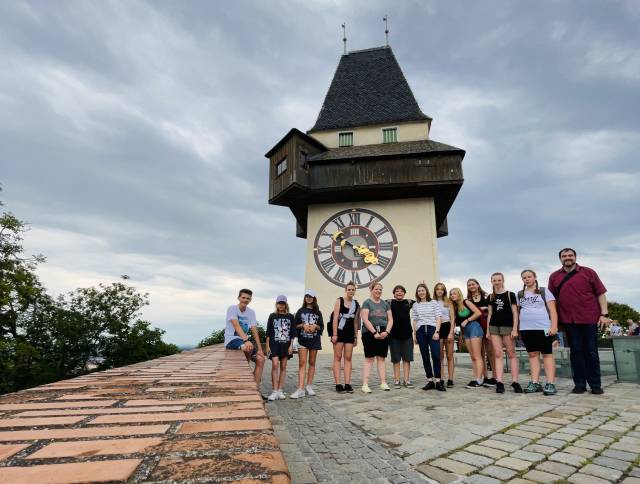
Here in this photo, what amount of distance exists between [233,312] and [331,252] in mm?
10774

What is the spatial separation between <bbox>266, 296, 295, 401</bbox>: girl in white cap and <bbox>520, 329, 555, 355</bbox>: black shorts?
10.8ft

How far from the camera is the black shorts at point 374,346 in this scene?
5836 mm

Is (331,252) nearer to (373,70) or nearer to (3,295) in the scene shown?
(373,70)

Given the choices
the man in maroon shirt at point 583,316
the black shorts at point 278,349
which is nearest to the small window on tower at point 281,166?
the black shorts at point 278,349

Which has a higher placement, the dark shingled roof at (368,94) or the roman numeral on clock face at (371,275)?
the dark shingled roof at (368,94)

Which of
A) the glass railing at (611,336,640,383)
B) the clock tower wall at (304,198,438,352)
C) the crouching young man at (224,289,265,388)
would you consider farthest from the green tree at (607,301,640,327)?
the crouching young man at (224,289,265,388)

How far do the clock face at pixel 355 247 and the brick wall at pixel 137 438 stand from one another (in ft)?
45.6

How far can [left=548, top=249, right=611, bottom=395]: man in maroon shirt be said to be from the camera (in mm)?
5145

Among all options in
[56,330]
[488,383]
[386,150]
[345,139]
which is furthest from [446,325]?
[56,330]

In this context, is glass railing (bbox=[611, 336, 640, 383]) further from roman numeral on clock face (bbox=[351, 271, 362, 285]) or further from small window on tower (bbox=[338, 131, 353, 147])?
small window on tower (bbox=[338, 131, 353, 147])

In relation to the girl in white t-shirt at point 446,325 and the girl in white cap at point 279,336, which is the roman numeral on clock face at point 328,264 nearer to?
the girl in white t-shirt at point 446,325

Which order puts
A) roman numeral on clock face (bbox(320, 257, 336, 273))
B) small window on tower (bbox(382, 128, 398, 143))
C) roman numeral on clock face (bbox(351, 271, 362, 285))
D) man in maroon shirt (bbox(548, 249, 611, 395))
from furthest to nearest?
small window on tower (bbox(382, 128, 398, 143))
roman numeral on clock face (bbox(320, 257, 336, 273))
roman numeral on clock face (bbox(351, 271, 362, 285))
man in maroon shirt (bbox(548, 249, 611, 395))

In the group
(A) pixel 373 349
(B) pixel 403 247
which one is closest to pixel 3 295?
(B) pixel 403 247

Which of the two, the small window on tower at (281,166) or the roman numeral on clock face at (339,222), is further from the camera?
the small window on tower at (281,166)
